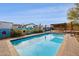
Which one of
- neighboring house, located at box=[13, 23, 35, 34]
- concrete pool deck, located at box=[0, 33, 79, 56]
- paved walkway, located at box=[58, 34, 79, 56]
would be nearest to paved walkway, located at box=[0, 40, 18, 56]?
concrete pool deck, located at box=[0, 33, 79, 56]

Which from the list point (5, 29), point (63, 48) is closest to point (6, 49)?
point (5, 29)

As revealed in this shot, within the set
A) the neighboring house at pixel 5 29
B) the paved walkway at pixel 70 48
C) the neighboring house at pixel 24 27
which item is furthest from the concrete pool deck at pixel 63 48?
the neighboring house at pixel 24 27

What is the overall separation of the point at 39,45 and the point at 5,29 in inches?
27.9

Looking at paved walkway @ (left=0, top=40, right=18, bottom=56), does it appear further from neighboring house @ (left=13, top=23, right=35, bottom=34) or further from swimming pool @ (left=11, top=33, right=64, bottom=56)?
neighboring house @ (left=13, top=23, right=35, bottom=34)

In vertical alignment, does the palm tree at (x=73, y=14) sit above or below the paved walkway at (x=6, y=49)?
above

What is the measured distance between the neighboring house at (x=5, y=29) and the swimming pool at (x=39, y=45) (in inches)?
7.2

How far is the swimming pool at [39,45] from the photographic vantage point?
381 cm

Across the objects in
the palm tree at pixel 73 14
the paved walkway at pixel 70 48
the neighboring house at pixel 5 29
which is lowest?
the paved walkway at pixel 70 48

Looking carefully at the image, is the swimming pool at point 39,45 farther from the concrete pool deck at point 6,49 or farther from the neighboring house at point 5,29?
the neighboring house at point 5,29

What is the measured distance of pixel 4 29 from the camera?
3.88 metres

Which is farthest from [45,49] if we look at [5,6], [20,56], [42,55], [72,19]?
[5,6]

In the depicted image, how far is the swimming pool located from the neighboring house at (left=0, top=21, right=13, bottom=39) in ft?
0.60

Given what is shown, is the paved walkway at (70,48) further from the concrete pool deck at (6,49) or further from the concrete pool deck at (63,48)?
the concrete pool deck at (6,49)

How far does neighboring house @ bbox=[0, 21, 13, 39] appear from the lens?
3.81 metres
